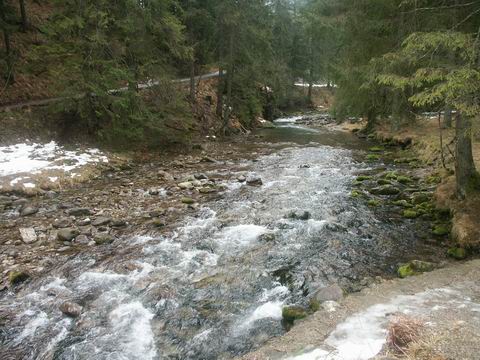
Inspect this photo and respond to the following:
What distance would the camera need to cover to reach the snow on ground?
11820 mm

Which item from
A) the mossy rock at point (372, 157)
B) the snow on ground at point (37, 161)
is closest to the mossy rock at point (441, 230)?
the mossy rock at point (372, 157)

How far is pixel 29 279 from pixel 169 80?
1266cm

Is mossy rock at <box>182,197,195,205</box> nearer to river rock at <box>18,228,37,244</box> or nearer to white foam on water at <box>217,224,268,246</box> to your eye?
white foam on water at <box>217,224,268,246</box>

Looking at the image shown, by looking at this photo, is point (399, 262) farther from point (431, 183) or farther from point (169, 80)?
point (169, 80)

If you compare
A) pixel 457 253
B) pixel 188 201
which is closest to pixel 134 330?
pixel 188 201

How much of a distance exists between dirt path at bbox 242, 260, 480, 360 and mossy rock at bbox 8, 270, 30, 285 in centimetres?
474

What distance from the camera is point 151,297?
645cm

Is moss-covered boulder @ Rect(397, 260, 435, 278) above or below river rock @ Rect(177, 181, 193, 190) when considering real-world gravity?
below

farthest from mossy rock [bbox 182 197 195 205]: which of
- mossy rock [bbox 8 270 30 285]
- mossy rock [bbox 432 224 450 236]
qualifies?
mossy rock [bbox 432 224 450 236]

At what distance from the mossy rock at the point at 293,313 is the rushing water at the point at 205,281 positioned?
0.52 feet

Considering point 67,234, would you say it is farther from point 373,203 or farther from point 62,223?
point 373,203

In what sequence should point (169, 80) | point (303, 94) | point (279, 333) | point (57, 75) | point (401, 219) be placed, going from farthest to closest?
1. point (303, 94)
2. point (169, 80)
3. point (57, 75)
4. point (401, 219)
5. point (279, 333)

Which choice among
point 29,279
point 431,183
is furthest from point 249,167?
point 29,279

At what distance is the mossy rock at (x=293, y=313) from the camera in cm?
560
